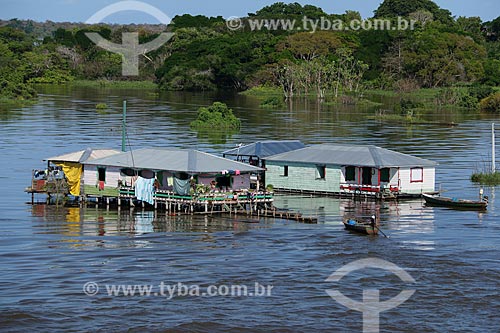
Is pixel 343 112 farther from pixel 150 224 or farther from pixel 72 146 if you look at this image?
pixel 150 224

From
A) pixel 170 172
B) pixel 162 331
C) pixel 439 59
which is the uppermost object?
pixel 439 59

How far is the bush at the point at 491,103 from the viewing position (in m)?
140

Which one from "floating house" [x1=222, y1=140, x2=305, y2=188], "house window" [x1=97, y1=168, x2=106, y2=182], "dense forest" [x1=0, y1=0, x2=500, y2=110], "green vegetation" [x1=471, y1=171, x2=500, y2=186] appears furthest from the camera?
"dense forest" [x1=0, y1=0, x2=500, y2=110]

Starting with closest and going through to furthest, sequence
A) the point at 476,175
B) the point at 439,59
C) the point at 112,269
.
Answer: the point at 112,269, the point at 476,175, the point at 439,59

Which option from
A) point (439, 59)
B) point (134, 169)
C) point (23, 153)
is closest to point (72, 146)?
point (23, 153)

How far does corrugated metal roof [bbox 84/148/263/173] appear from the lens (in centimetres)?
5638

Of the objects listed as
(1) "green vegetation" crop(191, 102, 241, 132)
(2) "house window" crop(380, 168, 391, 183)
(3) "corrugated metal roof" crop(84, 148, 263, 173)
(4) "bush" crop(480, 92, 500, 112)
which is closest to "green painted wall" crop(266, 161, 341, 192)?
(2) "house window" crop(380, 168, 391, 183)

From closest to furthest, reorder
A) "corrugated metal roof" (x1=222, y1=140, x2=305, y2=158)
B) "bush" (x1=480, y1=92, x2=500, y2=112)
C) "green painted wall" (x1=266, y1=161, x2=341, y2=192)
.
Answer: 1. "green painted wall" (x1=266, y1=161, x2=341, y2=192)
2. "corrugated metal roof" (x1=222, y1=140, x2=305, y2=158)
3. "bush" (x1=480, y1=92, x2=500, y2=112)

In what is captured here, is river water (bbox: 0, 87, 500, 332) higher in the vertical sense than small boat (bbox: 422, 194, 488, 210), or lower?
lower

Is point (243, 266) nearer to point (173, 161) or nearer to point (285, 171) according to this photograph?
point (173, 161)

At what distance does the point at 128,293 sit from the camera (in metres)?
39.4

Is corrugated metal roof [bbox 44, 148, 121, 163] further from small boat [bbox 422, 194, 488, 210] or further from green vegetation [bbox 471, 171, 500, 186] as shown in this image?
green vegetation [bbox 471, 171, 500, 186]

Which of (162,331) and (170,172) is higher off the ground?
(170,172)

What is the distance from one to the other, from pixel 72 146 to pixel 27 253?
43687mm
